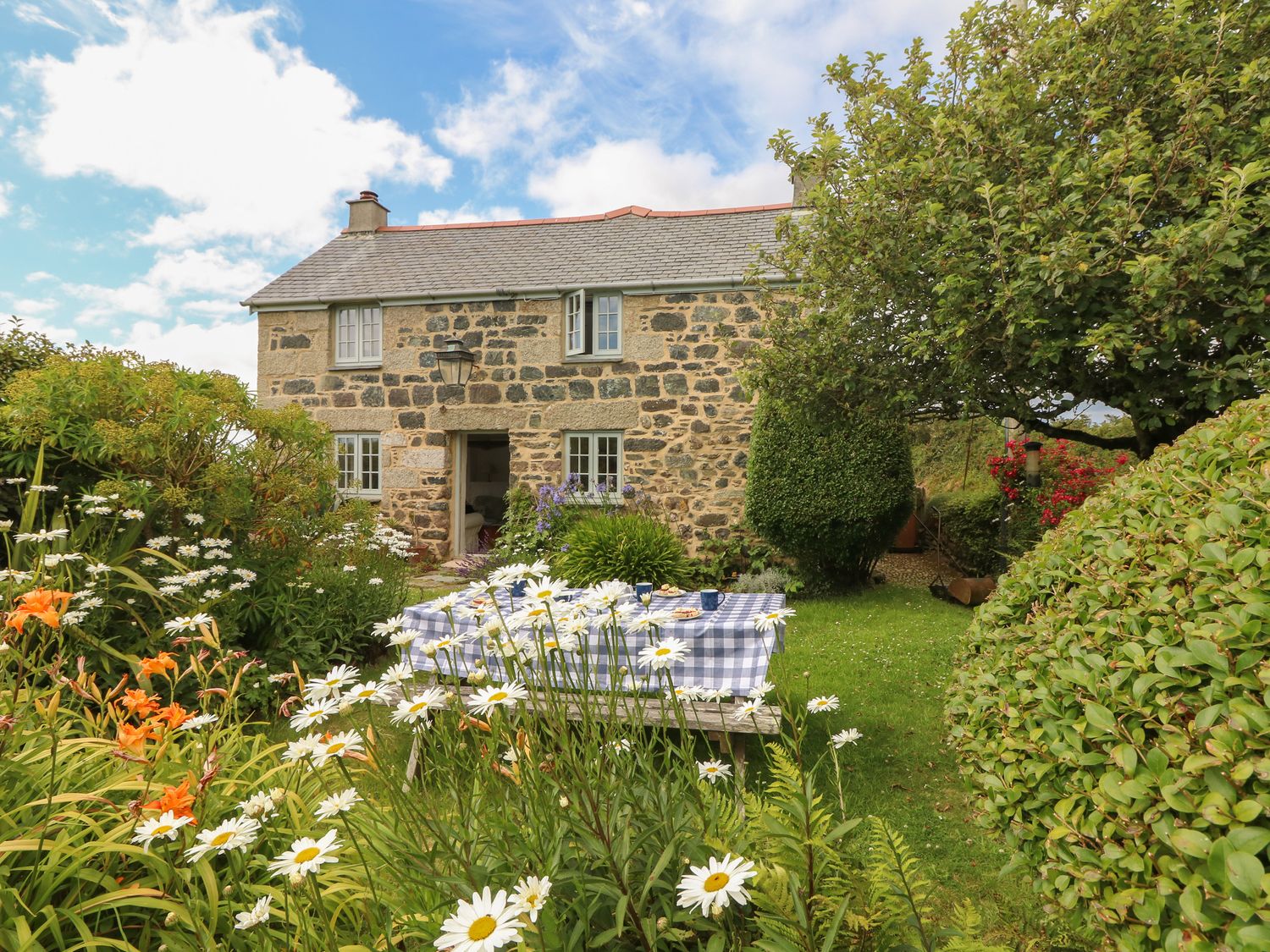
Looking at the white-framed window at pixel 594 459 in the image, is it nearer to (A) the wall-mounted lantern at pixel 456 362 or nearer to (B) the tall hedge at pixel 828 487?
(A) the wall-mounted lantern at pixel 456 362

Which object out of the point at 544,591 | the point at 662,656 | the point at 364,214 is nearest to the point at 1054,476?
the point at 662,656

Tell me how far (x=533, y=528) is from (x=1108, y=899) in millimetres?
9085

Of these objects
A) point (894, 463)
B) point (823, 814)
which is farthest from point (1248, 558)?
point (894, 463)

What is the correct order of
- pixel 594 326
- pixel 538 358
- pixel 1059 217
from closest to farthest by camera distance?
pixel 1059 217 < pixel 594 326 < pixel 538 358

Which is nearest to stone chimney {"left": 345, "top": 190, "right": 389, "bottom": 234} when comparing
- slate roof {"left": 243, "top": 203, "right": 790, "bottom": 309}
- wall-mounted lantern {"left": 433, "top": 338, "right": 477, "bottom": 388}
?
slate roof {"left": 243, "top": 203, "right": 790, "bottom": 309}

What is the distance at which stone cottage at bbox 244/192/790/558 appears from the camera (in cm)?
1026

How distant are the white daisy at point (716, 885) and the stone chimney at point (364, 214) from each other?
14812 millimetres

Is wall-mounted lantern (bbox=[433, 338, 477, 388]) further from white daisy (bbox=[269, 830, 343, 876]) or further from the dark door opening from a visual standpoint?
white daisy (bbox=[269, 830, 343, 876])

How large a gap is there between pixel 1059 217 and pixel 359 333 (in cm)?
1061

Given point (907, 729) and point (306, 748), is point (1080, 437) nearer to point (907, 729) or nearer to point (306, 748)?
point (907, 729)

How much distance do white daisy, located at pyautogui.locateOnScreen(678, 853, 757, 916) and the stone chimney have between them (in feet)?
48.6

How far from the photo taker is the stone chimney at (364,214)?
13828mm

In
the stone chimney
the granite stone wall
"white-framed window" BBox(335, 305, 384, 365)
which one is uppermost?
the stone chimney

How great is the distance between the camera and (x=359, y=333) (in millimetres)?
11836
